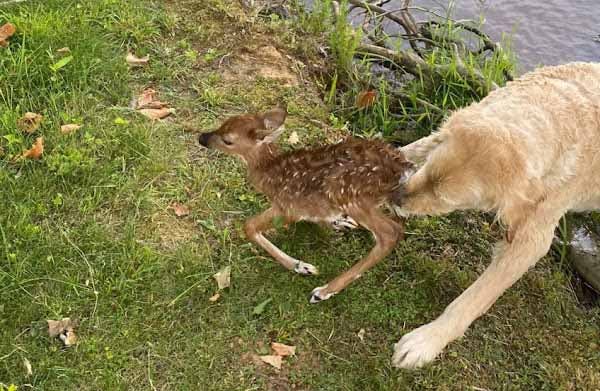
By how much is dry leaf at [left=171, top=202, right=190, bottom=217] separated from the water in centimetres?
342

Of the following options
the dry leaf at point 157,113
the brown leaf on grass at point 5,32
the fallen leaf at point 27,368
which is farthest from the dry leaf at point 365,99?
the fallen leaf at point 27,368

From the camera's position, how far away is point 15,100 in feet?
14.6

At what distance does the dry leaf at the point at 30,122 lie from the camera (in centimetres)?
425

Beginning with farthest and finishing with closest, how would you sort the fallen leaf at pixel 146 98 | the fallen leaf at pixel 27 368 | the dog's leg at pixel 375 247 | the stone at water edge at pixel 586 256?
the fallen leaf at pixel 146 98 < the stone at water edge at pixel 586 256 < the dog's leg at pixel 375 247 < the fallen leaf at pixel 27 368

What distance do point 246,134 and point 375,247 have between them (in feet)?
3.06

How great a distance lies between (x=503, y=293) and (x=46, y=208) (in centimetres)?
261

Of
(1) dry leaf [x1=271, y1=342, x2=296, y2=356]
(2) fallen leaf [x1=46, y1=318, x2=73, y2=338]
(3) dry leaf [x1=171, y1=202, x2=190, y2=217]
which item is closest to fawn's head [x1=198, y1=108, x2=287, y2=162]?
(3) dry leaf [x1=171, y1=202, x2=190, y2=217]

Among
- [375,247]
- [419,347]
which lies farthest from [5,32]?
[419,347]

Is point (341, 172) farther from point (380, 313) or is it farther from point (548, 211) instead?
A: point (548, 211)

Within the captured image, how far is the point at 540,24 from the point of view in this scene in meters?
6.70

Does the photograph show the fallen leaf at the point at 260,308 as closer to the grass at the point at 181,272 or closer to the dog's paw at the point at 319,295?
the grass at the point at 181,272

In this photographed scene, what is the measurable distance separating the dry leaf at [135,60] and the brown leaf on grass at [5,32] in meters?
0.75

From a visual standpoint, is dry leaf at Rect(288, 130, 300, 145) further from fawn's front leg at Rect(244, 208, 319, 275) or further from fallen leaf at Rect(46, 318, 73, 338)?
fallen leaf at Rect(46, 318, 73, 338)

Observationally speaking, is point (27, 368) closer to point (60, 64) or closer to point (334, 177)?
point (334, 177)
